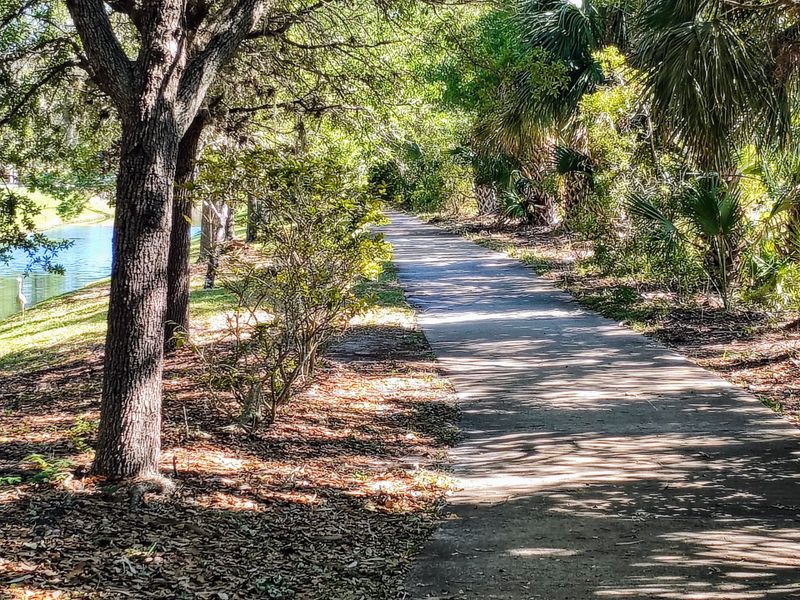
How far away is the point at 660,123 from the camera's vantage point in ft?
30.8

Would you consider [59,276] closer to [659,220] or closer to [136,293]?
[659,220]

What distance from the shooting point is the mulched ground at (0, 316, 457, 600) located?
13.9 feet

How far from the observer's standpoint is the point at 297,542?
192 inches

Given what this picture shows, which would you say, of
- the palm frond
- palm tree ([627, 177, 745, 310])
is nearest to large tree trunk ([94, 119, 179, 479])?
palm tree ([627, 177, 745, 310])

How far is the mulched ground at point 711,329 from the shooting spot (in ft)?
28.3

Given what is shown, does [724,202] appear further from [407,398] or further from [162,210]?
[162,210]

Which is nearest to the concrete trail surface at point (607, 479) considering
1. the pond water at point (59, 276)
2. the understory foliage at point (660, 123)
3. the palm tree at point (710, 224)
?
the palm tree at point (710, 224)

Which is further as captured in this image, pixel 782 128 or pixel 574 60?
pixel 574 60

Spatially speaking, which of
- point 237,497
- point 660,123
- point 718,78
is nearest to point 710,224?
point 660,123

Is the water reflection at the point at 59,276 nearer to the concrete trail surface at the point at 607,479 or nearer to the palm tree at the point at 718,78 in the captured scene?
the concrete trail surface at the point at 607,479

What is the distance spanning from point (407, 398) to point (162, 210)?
3755 mm

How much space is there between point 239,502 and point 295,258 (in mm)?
2138

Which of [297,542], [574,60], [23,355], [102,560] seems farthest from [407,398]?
[574,60]

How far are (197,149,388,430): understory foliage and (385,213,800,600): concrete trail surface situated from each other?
157cm
